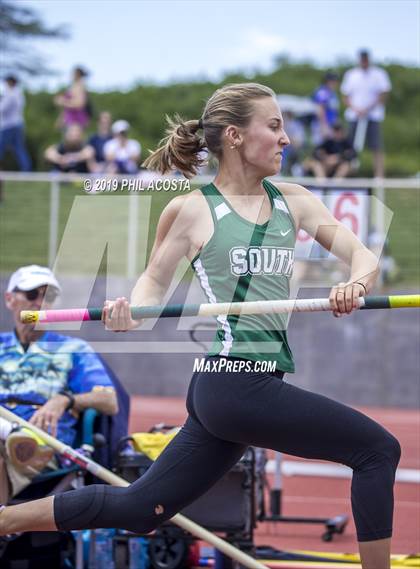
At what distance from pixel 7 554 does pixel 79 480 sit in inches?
21.6

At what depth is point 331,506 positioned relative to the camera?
820 centimetres

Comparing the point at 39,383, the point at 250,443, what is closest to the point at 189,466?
the point at 250,443

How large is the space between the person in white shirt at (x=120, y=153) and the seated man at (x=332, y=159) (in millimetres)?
2165

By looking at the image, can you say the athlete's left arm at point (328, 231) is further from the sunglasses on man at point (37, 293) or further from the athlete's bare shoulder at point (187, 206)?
the sunglasses on man at point (37, 293)

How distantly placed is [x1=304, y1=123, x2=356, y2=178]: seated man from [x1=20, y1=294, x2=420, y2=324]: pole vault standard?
961cm

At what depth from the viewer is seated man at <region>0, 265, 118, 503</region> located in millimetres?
5742

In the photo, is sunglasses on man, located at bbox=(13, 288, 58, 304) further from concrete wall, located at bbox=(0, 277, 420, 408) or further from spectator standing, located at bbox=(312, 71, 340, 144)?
spectator standing, located at bbox=(312, 71, 340, 144)

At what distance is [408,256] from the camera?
13.0m

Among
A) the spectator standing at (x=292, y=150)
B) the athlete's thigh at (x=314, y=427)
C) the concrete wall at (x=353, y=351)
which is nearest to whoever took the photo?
the athlete's thigh at (x=314, y=427)

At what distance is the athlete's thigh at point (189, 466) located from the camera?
4.25 meters

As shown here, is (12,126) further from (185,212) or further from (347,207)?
(185,212)

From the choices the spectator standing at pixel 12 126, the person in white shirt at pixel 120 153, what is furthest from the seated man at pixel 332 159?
the spectator standing at pixel 12 126

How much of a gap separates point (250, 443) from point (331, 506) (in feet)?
13.8

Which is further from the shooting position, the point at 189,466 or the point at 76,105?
the point at 76,105
